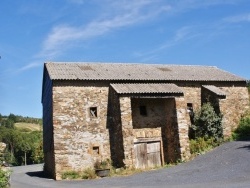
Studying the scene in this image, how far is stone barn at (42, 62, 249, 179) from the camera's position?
922 inches

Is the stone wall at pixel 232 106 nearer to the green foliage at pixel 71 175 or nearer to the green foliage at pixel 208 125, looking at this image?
the green foliage at pixel 208 125

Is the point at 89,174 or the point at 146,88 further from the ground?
the point at 146,88

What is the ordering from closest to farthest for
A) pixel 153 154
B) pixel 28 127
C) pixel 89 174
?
pixel 89 174 → pixel 153 154 → pixel 28 127

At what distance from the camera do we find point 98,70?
27406 millimetres

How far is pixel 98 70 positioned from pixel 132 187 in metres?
13.8

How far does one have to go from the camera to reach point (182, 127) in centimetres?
2475

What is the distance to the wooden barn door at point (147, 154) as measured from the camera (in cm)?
2448

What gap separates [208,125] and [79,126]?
9.88 meters

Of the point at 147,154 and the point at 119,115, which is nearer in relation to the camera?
the point at 119,115

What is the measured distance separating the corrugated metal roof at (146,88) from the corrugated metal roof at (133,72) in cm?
86

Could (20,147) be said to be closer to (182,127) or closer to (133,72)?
(133,72)

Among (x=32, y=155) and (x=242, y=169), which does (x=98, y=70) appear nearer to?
(x=242, y=169)

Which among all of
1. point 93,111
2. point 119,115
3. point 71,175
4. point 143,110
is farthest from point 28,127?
point 119,115

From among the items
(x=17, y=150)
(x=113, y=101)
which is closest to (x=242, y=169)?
(x=113, y=101)
